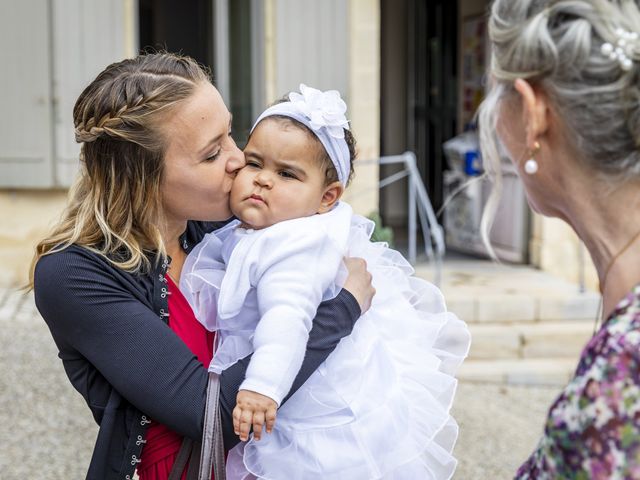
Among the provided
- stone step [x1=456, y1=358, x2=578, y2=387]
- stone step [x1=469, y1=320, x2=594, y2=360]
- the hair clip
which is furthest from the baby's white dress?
stone step [x1=469, y1=320, x2=594, y2=360]

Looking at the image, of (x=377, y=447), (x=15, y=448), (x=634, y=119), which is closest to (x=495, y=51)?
(x=634, y=119)

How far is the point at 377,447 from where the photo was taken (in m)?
1.90

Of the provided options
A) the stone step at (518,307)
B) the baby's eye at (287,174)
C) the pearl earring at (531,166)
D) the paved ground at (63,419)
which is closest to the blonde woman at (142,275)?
the baby's eye at (287,174)

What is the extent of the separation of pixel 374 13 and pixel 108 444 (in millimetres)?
Result: 5762

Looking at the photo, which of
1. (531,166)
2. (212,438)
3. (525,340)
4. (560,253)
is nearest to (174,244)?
(212,438)

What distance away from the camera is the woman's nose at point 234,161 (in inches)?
77.2

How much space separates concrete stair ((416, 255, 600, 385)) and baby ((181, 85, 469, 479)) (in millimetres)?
4047

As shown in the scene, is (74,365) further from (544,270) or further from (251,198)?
(544,270)

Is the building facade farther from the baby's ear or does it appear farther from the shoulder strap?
the shoulder strap

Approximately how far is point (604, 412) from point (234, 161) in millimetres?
993

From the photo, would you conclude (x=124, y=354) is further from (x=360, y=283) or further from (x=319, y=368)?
(x=360, y=283)

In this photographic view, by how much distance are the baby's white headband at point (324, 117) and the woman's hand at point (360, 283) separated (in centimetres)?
20

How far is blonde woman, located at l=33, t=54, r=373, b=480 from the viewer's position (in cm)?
177

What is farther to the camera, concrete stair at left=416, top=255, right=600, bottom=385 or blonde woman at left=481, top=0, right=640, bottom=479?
concrete stair at left=416, top=255, right=600, bottom=385
